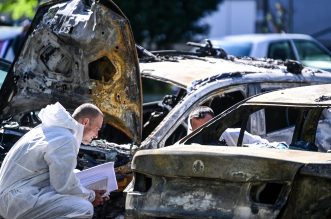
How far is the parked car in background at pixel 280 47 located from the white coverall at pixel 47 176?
8.73 m

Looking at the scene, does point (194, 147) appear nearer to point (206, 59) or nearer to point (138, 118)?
point (138, 118)

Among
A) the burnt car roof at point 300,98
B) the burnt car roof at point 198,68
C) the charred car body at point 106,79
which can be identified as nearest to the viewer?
the burnt car roof at point 300,98

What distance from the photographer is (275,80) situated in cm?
822

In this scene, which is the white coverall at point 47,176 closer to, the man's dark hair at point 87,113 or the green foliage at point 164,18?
the man's dark hair at point 87,113

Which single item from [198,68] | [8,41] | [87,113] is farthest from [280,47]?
[87,113]

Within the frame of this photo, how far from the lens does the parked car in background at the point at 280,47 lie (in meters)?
15.2

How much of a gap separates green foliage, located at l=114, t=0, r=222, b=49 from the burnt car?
1822 centimetres

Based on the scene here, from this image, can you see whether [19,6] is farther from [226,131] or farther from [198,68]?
[226,131]

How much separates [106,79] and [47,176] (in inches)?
64.7

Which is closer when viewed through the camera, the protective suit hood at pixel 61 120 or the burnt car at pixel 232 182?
the burnt car at pixel 232 182

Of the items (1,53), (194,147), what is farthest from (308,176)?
(1,53)

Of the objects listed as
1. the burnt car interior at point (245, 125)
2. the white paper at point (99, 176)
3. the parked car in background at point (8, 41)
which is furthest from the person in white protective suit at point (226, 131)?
the parked car in background at point (8, 41)

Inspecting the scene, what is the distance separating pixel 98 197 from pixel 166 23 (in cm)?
1854

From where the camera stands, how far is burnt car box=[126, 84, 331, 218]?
5.39 meters
